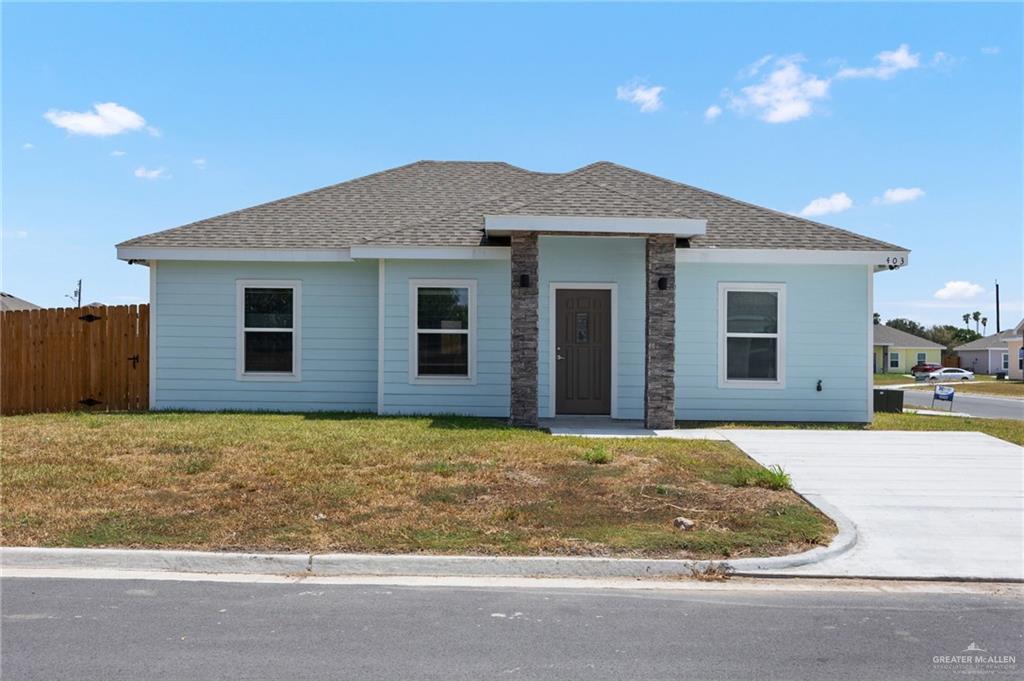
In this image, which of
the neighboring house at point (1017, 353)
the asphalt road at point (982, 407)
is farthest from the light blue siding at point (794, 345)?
the neighboring house at point (1017, 353)

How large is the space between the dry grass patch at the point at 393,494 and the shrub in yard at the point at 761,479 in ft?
0.13

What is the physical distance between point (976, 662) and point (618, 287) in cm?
968

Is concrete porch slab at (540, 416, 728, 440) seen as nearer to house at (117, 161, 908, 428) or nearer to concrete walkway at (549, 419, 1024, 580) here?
concrete walkway at (549, 419, 1024, 580)

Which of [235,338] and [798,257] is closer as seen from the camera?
[798,257]

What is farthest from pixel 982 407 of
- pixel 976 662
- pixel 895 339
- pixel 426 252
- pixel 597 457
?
pixel 895 339

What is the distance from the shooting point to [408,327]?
1400 cm

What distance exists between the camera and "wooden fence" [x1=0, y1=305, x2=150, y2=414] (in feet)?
48.9

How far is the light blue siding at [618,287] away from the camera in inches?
536

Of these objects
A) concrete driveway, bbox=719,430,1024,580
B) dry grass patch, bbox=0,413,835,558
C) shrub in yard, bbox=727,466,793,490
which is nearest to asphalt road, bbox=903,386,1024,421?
concrete driveway, bbox=719,430,1024,580

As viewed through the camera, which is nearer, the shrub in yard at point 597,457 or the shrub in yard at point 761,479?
the shrub in yard at point 761,479

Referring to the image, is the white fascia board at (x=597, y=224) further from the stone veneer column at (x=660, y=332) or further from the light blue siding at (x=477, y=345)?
the light blue siding at (x=477, y=345)

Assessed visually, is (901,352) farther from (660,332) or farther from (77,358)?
(77,358)

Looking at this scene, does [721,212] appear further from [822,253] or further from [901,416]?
[901,416]

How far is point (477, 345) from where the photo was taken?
1409cm
